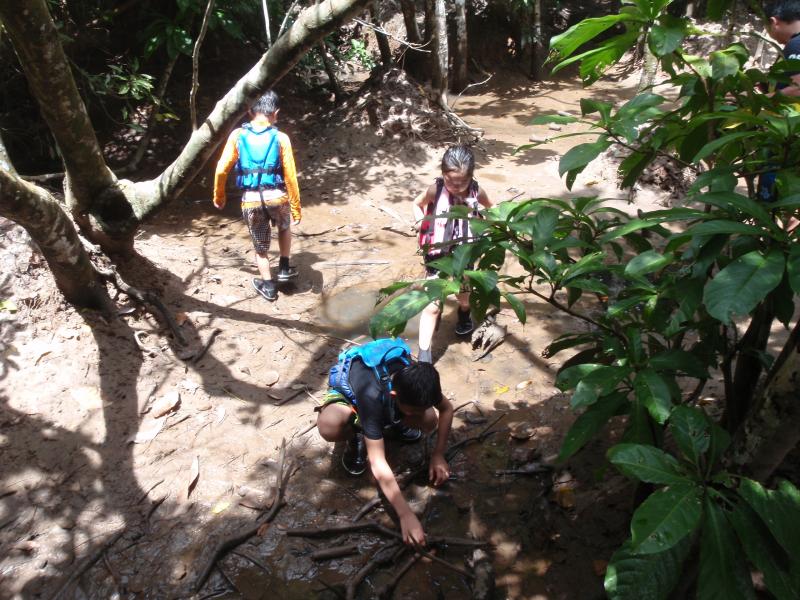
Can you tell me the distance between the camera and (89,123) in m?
3.88

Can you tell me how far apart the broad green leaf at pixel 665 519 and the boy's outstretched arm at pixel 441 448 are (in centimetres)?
179

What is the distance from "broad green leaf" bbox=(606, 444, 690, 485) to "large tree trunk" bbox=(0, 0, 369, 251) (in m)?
2.35

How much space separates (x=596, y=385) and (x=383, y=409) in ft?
4.77

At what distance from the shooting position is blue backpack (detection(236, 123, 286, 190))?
4.76 meters

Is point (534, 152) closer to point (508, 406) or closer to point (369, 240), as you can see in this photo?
point (369, 240)

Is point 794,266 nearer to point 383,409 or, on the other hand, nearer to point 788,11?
point 383,409

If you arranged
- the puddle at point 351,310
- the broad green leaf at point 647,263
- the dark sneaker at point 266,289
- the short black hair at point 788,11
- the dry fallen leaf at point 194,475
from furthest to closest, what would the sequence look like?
1. the dark sneaker at point 266,289
2. the puddle at point 351,310
3. the short black hair at point 788,11
4. the dry fallen leaf at point 194,475
5. the broad green leaf at point 647,263

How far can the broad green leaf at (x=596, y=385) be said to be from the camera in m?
1.65

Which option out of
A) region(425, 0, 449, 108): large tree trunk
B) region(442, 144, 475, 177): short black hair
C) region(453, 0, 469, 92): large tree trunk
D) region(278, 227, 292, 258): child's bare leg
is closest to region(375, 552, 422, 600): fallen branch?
region(442, 144, 475, 177): short black hair

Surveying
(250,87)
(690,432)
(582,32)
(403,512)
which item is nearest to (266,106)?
(250,87)

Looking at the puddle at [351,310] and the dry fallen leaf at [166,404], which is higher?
the dry fallen leaf at [166,404]

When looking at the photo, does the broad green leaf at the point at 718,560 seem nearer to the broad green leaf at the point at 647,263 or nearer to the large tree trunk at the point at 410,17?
the broad green leaf at the point at 647,263

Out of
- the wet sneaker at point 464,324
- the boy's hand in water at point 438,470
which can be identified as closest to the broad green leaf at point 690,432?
the boy's hand in water at point 438,470

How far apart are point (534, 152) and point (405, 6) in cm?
309
